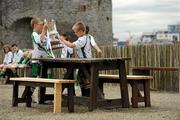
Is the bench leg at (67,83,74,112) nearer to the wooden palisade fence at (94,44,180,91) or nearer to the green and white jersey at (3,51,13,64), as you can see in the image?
the wooden palisade fence at (94,44,180,91)

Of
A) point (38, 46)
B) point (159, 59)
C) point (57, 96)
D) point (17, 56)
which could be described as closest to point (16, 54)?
point (17, 56)

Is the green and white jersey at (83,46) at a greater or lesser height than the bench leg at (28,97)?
greater

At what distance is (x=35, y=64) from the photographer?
41.0 feet

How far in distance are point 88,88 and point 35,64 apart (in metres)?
1.38

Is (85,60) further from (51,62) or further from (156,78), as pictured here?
(156,78)

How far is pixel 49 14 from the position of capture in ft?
95.1

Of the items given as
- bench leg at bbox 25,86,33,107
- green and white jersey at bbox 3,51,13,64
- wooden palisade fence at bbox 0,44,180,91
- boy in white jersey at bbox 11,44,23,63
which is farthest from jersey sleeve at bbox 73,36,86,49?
green and white jersey at bbox 3,51,13,64

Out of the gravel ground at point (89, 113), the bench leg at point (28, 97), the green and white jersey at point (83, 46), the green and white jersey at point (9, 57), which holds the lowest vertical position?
the gravel ground at point (89, 113)

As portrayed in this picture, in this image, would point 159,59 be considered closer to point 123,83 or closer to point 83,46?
point 83,46

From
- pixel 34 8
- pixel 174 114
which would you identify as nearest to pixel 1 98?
pixel 174 114

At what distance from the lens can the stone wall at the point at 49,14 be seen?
28.9 meters

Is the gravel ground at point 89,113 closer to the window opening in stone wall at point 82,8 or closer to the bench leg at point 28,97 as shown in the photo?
the bench leg at point 28,97

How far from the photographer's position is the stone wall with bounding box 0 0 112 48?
28891 mm

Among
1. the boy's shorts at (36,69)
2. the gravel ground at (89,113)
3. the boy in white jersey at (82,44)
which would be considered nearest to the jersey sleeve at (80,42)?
the boy in white jersey at (82,44)
